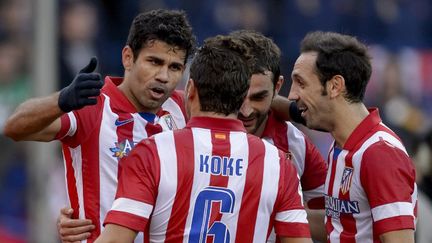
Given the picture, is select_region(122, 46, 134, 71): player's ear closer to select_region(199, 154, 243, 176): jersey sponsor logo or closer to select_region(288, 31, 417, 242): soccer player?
select_region(288, 31, 417, 242): soccer player

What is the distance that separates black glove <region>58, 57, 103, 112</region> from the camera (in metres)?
4.59

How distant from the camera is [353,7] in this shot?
13375mm

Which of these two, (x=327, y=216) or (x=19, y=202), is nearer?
(x=327, y=216)

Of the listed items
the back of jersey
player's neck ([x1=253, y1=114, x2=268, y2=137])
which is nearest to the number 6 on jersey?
the back of jersey

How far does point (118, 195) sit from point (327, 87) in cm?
125

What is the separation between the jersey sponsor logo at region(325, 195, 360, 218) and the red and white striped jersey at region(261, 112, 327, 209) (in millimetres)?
500

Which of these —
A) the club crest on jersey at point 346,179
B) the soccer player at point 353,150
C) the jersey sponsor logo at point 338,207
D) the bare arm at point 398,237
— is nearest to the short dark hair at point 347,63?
the soccer player at point 353,150

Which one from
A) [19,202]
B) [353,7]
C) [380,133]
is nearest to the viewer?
[380,133]

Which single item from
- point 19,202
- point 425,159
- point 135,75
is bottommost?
point 19,202

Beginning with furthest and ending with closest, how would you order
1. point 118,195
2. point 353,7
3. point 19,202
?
point 353,7
point 19,202
point 118,195

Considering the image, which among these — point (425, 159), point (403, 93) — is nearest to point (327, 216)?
point (425, 159)

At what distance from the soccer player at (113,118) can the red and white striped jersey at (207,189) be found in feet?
1.75

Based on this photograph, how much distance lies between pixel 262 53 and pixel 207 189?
1.05 metres

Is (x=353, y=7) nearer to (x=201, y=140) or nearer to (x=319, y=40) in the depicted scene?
(x=319, y=40)
